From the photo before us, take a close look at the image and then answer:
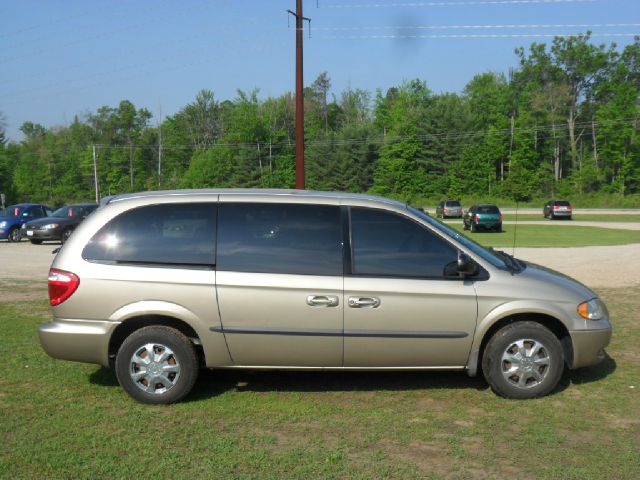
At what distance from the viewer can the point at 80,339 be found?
5582 mm

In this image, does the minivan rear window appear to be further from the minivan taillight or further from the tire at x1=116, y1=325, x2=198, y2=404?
the minivan taillight

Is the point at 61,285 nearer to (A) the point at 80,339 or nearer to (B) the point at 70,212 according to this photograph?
(A) the point at 80,339

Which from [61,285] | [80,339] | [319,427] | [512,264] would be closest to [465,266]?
[512,264]

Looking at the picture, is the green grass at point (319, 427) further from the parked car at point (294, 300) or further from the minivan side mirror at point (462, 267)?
the minivan side mirror at point (462, 267)

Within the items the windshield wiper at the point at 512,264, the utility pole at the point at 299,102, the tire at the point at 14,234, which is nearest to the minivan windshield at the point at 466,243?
the windshield wiper at the point at 512,264

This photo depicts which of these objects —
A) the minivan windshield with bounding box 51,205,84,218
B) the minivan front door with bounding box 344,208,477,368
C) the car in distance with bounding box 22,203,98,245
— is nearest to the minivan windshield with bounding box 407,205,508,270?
the minivan front door with bounding box 344,208,477,368

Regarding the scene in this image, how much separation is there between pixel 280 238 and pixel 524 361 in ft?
7.76

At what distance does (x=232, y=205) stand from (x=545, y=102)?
79961 mm

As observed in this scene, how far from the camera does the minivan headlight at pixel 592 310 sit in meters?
5.73

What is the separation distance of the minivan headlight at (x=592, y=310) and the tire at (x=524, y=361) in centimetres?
35

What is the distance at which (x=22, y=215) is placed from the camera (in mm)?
27562

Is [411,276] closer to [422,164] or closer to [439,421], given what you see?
[439,421]

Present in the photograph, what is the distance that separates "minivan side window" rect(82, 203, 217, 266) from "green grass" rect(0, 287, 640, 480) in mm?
1256

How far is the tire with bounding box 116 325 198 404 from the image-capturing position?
554 cm
